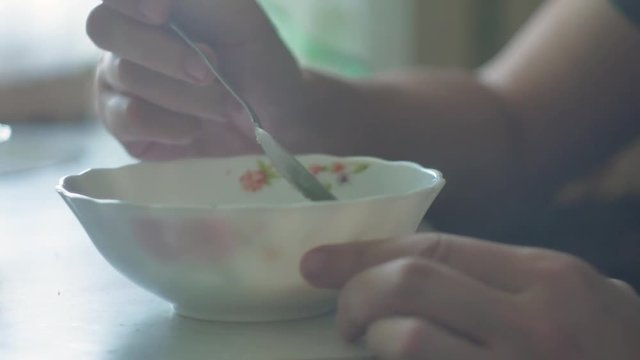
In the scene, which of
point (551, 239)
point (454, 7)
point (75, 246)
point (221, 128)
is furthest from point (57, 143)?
point (454, 7)

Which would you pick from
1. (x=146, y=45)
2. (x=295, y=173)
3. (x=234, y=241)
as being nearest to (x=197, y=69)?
(x=146, y=45)

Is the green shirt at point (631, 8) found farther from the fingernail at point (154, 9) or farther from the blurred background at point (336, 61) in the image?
the fingernail at point (154, 9)

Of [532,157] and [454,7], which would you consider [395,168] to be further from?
[454,7]

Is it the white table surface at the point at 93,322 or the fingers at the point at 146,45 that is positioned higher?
the fingers at the point at 146,45

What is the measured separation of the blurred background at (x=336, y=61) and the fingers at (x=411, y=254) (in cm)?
33

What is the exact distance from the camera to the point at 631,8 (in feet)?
3.57

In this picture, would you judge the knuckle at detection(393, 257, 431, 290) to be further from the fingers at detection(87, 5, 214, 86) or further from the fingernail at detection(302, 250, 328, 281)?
the fingers at detection(87, 5, 214, 86)

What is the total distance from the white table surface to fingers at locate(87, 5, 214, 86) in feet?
0.45

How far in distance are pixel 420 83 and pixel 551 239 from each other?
32cm

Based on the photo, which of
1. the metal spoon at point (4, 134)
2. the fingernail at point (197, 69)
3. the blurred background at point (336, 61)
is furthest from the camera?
the metal spoon at point (4, 134)

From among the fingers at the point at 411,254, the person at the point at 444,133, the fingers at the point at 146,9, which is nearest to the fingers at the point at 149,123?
the person at the point at 444,133

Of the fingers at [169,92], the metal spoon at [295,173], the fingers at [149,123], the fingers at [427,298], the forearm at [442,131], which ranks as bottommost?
the forearm at [442,131]

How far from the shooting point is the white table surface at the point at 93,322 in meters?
0.51

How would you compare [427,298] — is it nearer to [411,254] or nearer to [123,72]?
[411,254]
